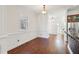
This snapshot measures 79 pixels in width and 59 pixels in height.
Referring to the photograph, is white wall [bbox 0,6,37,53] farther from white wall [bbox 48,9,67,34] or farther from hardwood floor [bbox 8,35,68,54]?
white wall [bbox 48,9,67,34]

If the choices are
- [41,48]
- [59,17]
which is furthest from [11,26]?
[59,17]

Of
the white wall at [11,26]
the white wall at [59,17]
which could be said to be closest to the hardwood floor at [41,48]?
the white wall at [11,26]

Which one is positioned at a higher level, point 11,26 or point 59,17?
point 59,17

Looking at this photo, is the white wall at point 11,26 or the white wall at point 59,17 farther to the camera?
the white wall at point 59,17

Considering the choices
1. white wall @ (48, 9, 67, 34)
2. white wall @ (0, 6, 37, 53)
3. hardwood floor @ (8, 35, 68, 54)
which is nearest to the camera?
white wall @ (0, 6, 37, 53)

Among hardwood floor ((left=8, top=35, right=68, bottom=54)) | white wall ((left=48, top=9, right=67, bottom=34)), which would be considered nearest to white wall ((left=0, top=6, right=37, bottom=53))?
hardwood floor ((left=8, top=35, right=68, bottom=54))

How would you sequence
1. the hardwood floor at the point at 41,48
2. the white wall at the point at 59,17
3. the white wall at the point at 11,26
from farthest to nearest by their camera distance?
the white wall at the point at 59,17, the hardwood floor at the point at 41,48, the white wall at the point at 11,26

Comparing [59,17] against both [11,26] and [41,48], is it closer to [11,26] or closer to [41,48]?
[41,48]

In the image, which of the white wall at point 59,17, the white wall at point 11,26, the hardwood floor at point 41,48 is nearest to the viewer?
the white wall at point 11,26

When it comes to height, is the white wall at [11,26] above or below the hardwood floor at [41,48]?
above

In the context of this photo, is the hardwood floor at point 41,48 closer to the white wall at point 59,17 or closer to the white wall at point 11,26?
the white wall at point 11,26
